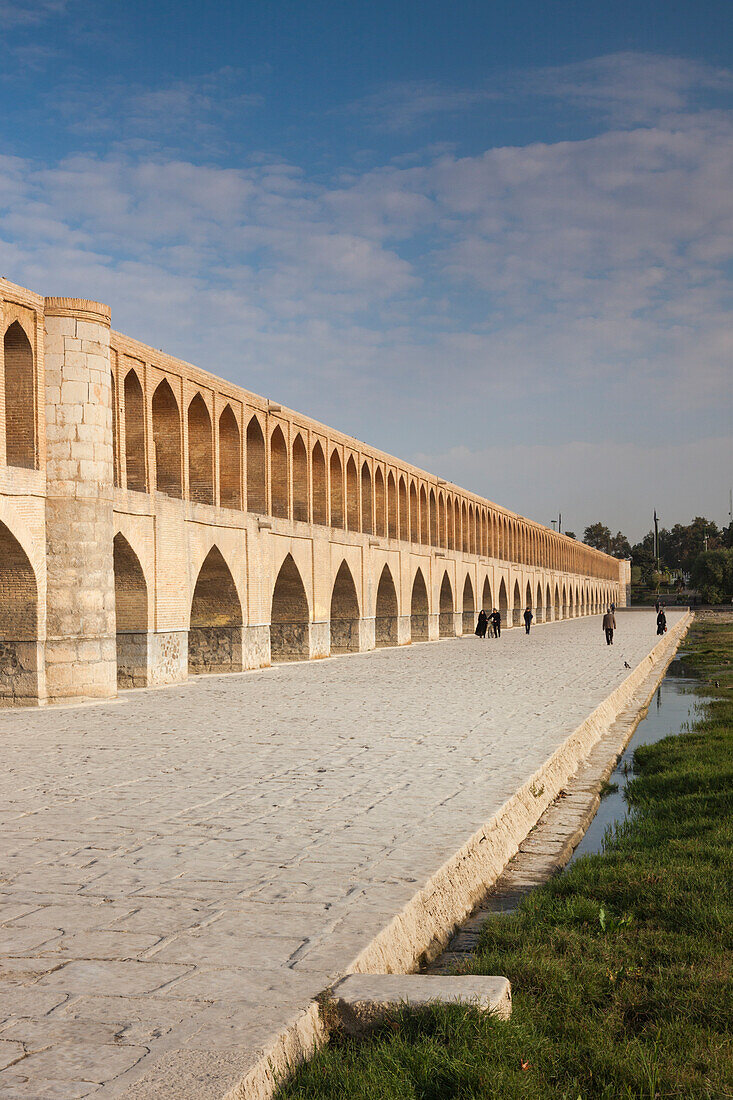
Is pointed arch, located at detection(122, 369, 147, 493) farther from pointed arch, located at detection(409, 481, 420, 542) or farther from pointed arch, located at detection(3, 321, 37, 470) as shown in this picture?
pointed arch, located at detection(409, 481, 420, 542)

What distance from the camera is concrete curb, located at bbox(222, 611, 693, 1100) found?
8.82ft

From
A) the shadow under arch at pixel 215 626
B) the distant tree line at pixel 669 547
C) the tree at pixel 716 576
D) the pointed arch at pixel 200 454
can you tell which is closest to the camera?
the pointed arch at pixel 200 454

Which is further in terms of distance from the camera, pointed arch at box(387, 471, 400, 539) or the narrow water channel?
pointed arch at box(387, 471, 400, 539)

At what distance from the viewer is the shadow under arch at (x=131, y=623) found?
48.9 ft

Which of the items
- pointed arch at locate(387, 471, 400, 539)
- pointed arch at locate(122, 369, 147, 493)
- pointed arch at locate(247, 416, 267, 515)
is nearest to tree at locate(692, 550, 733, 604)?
pointed arch at locate(387, 471, 400, 539)

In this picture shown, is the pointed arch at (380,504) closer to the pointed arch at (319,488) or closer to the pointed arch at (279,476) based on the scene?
the pointed arch at (319,488)

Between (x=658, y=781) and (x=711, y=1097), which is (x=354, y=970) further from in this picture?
(x=658, y=781)

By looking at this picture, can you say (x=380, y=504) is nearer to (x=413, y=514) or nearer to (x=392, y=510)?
(x=392, y=510)

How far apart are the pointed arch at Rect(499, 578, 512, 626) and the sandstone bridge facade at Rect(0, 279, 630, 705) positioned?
16.9 m

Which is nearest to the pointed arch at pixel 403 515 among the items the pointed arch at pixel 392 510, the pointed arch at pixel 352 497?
the pointed arch at pixel 392 510

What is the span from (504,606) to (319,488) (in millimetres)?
25785

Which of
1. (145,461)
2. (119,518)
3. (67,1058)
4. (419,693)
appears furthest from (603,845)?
(145,461)

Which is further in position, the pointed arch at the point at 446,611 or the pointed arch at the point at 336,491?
the pointed arch at the point at 446,611

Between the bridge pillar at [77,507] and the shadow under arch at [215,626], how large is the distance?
4900 mm
